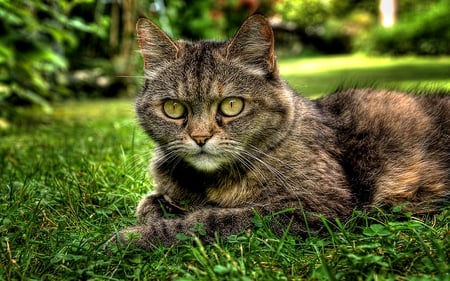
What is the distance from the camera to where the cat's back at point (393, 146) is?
2.64 m

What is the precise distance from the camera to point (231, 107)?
2.48 m

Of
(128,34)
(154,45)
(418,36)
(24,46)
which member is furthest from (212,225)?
(418,36)

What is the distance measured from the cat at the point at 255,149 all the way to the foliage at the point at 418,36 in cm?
1568

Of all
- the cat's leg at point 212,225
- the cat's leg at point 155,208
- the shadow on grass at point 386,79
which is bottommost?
the shadow on grass at point 386,79

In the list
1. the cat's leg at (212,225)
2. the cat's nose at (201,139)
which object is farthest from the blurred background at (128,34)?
the cat's leg at (212,225)

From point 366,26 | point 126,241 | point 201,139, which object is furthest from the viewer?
point 366,26

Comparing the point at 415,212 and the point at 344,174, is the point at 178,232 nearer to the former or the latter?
the point at 344,174

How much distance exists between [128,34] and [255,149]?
27.0ft

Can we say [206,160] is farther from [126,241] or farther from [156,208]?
[126,241]

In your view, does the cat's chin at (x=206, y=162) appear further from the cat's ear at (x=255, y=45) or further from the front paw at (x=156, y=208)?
the cat's ear at (x=255, y=45)

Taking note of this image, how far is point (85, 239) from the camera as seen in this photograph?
2.27 meters

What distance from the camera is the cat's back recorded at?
264 centimetres

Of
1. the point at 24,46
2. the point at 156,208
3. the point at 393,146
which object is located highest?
the point at 24,46

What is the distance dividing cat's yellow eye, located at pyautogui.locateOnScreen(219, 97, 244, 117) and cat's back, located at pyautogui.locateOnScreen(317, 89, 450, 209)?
1.88ft
